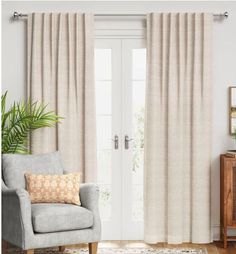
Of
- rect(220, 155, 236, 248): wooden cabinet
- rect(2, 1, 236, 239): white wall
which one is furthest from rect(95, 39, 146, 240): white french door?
rect(220, 155, 236, 248): wooden cabinet

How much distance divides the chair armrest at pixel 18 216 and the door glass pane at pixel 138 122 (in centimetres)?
151

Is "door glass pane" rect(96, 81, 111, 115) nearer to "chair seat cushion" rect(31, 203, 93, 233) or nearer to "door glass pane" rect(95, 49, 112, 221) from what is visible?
"door glass pane" rect(95, 49, 112, 221)

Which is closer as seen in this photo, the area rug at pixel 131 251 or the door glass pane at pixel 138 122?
the area rug at pixel 131 251

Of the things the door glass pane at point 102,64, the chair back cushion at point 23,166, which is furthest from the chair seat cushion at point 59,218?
the door glass pane at point 102,64

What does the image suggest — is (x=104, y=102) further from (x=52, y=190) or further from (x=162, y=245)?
(x=162, y=245)

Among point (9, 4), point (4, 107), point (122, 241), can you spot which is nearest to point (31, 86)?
point (4, 107)

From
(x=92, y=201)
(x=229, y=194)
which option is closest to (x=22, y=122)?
(x=92, y=201)

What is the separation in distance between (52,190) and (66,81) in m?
1.23

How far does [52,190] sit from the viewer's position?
4.08 m

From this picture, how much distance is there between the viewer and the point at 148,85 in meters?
4.86

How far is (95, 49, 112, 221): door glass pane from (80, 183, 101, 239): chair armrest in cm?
86

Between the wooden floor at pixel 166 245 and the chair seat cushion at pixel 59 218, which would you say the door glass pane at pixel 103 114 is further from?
the chair seat cushion at pixel 59 218

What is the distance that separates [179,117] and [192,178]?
1.99 feet

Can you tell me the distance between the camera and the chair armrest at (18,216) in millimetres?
3686
